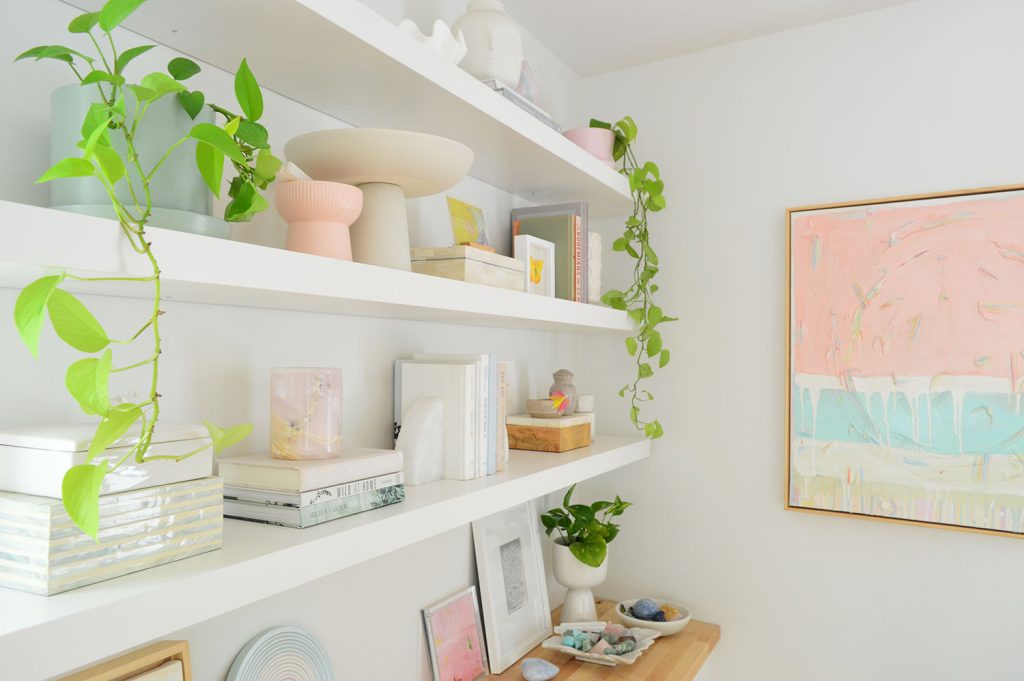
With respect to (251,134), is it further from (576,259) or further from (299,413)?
(576,259)

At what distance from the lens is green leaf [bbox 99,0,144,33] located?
660 millimetres

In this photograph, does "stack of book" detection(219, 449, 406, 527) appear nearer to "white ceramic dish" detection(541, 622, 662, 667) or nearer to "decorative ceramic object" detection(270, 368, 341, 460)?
"decorative ceramic object" detection(270, 368, 341, 460)

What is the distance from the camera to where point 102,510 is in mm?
711

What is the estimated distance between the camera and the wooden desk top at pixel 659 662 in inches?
64.0

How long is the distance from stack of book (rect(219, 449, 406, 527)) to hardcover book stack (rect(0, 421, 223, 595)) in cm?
12

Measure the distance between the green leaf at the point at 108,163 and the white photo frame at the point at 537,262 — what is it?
3.17 ft

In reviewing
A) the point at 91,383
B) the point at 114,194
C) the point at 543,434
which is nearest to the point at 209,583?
the point at 91,383

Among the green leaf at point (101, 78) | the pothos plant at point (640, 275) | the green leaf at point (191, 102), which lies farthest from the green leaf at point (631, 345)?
the green leaf at point (101, 78)

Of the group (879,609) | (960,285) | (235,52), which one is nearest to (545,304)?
(235,52)

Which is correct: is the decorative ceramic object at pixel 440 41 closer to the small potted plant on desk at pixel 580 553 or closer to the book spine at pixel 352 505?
the book spine at pixel 352 505

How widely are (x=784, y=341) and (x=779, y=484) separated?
15.2 inches

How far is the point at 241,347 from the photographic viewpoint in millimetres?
1114

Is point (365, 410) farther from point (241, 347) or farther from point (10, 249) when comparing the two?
point (10, 249)

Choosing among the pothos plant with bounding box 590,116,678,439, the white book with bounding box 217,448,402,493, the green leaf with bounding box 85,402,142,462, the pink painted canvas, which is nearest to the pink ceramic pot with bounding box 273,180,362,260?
the white book with bounding box 217,448,402,493
